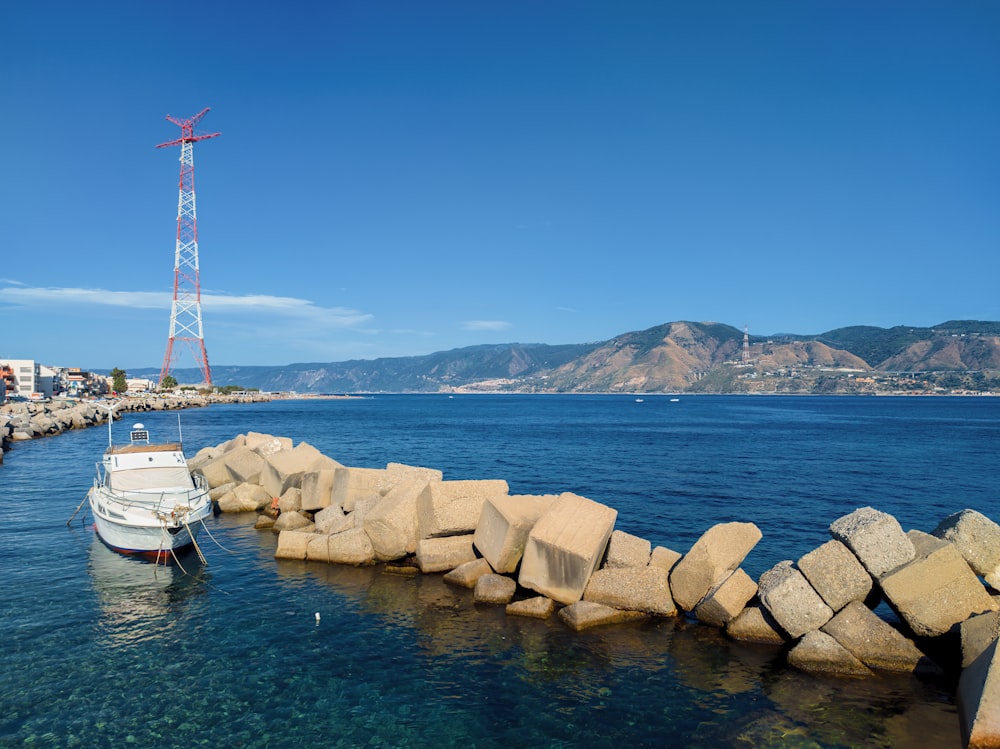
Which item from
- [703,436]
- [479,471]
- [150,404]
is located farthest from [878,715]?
[150,404]

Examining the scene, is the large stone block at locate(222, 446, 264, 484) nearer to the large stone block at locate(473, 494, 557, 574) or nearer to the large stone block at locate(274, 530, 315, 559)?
the large stone block at locate(274, 530, 315, 559)

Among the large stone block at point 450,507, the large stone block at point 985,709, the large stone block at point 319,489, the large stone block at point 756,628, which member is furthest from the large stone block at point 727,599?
the large stone block at point 319,489

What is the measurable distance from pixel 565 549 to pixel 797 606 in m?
4.85

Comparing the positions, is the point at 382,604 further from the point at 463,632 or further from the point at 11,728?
the point at 11,728

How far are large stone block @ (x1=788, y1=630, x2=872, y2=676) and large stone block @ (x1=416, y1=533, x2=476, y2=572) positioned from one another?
27.7 ft

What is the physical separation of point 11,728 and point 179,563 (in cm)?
918

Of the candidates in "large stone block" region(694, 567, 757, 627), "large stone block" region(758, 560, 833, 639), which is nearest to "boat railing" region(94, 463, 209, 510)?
"large stone block" region(694, 567, 757, 627)

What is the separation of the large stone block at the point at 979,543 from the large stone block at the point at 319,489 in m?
18.0

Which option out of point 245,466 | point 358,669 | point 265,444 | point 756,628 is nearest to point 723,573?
point 756,628

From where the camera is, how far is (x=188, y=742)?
966 centimetres

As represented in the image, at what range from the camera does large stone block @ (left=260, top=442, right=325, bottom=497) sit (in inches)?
987

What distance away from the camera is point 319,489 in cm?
2238

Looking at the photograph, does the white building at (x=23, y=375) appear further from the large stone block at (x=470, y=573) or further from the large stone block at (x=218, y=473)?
the large stone block at (x=470, y=573)

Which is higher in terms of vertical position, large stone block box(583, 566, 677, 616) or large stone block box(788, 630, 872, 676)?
large stone block box(583, 566, 677, 616)
